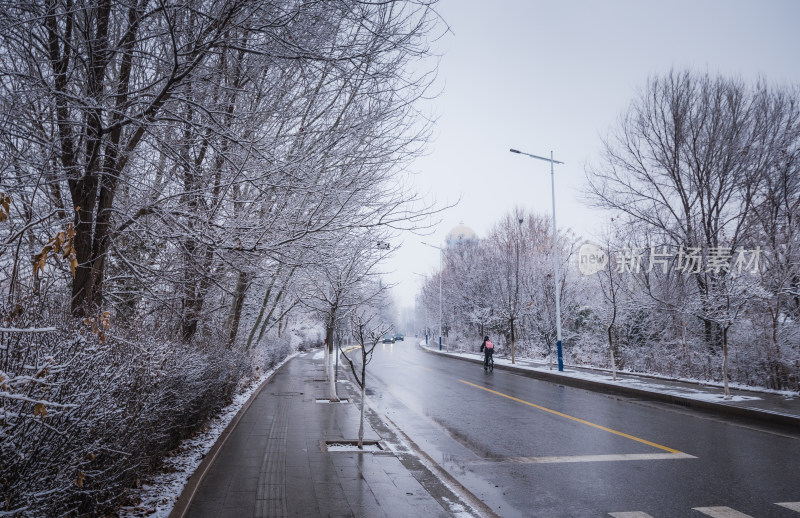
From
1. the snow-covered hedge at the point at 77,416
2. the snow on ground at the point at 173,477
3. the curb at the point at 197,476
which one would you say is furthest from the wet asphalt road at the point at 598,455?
the snow-covered hedge at the point at 77,416

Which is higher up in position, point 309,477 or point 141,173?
point 141,173

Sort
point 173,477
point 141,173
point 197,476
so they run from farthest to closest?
point 141,173
point 173,477
point 197,476

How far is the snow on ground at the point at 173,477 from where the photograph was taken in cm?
501

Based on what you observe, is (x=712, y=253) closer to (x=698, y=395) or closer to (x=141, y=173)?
(x=698, y=395)

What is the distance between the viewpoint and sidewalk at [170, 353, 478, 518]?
524 cm

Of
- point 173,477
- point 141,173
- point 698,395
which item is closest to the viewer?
point 173,477

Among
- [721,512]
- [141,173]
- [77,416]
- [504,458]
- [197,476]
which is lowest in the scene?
[504,458]

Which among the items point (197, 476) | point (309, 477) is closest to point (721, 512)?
point (309, 477)

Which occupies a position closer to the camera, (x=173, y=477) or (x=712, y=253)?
(x=173, y=477)

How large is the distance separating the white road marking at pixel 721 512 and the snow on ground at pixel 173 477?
5522mm

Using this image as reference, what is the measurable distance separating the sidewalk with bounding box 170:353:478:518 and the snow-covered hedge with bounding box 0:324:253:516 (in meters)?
0.88

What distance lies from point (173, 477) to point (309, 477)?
5.41 feet

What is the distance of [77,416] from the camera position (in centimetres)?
346

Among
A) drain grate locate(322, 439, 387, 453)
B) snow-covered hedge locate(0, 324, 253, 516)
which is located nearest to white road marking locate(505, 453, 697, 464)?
drain grate locate(322, 439, 387, 453)
